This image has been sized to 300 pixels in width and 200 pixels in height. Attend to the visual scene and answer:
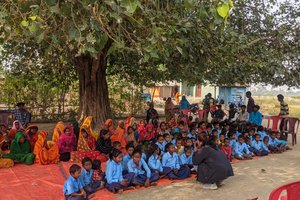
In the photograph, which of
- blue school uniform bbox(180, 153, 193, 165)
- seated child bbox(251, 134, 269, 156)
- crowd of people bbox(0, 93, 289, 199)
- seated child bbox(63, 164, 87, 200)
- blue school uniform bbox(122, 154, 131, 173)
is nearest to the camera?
seated child bbox(63, 164, 87, 200)

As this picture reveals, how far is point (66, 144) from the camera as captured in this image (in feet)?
23.2

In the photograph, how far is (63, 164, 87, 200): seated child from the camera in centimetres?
441

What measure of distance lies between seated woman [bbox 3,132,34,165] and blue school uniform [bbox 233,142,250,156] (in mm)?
4709

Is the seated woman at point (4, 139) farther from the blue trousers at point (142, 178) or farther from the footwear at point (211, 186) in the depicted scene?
the footwear at point (211, 186)

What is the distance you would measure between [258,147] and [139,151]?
3863 millimetres

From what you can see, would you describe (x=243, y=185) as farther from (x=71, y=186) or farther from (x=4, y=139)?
(x=4, y=139)

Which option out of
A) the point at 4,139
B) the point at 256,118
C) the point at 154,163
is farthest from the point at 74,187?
the point at 256,118

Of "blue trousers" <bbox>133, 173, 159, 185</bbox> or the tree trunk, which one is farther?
the tree trunk

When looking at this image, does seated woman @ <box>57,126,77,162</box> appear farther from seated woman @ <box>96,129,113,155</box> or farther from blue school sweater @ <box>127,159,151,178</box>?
blue school sweater @ <box>127,159,151,178</box>

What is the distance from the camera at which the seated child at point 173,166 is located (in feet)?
19.0

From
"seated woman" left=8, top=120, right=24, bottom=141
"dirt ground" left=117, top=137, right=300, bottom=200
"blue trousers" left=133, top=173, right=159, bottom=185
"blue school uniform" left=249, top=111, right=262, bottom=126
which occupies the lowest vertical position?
"dirt ground" left=117, top=137, right=300, bottom=200

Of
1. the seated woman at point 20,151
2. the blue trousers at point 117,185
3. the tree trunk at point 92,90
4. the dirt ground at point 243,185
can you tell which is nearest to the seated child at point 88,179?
the blue trousers at point 117,185

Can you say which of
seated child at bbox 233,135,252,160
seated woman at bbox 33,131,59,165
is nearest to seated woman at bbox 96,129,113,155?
seated woman at bbox 33,131,59,165

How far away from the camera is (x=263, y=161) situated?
7.21 metres
